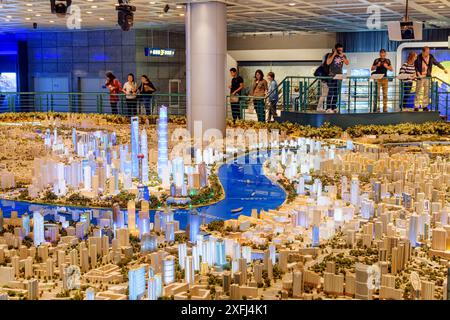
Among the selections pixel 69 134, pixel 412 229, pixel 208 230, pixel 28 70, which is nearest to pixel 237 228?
pixel 208 230

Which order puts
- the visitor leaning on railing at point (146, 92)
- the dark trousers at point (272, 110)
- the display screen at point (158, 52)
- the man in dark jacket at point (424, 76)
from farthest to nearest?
the display screen at point (158, 52) → the visitor leaning on railing at point (146, 92) → the dark trousers at point (272, 110) → the man in dark jacket at point (424, 76)

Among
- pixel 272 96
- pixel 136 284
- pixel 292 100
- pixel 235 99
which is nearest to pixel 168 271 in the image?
pixel 136 284

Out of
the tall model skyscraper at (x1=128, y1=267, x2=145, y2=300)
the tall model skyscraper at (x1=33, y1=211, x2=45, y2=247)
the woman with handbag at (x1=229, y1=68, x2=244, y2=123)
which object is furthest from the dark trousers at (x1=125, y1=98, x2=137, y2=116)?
the tall model skyscraper at (x1=128, y1=267, x2=145, y2=300)

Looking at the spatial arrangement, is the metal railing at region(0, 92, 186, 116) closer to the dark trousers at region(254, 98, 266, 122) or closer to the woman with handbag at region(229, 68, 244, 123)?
the woman with handbag at region(229, 68, 244, 123)

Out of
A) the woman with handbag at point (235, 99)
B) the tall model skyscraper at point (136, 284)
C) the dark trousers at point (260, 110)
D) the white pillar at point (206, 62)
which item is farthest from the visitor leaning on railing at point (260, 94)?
the tall model skyscraper at point (136, 284)

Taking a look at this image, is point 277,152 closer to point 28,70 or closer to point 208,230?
point 208,230

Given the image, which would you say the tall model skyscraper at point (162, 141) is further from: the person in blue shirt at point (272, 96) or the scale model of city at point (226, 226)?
the person in blue shirt at point (272, 96)

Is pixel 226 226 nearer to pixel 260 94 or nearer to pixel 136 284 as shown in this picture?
pixel 136 284
